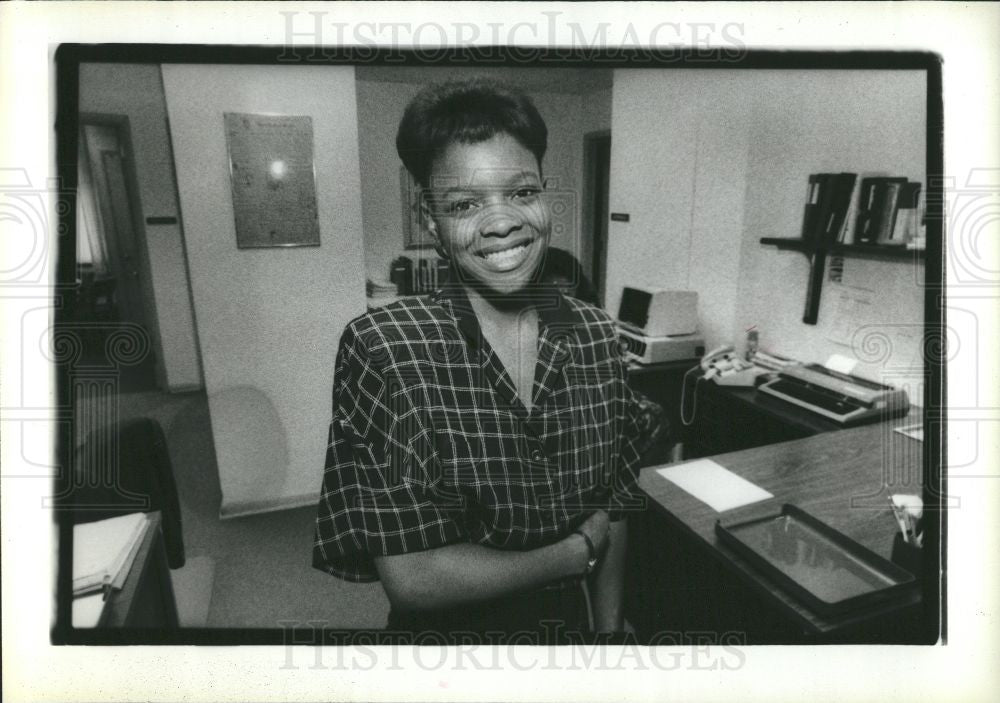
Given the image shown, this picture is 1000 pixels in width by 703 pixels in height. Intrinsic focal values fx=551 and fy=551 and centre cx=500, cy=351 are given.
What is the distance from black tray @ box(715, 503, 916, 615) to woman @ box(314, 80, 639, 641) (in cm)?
31

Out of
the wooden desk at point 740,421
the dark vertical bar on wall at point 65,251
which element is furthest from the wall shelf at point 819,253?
the dark vertical bar on wall at point 65,251

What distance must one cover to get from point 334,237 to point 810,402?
1.31 metres

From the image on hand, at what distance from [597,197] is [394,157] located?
39cm

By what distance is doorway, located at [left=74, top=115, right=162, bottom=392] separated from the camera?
41.4 inches

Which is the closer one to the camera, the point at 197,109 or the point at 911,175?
the point at 197,109

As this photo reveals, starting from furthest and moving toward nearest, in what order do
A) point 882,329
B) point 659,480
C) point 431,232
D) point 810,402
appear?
point 810,402 < point 659,480 < point 882,329 < point 431,232

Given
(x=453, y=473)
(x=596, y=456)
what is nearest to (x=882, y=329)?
(x=596, y=456)

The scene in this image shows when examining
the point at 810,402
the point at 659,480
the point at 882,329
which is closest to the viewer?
the point at 882,329

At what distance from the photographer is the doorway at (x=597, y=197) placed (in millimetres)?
1037

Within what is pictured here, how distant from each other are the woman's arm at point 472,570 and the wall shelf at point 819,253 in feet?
2.73

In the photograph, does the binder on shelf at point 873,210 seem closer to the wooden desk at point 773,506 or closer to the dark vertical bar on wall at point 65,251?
the wooden desk at point 773,506

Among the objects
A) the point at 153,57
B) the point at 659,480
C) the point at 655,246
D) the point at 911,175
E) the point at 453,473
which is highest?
the point at 153,57

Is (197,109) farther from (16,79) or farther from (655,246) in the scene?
(655,246)

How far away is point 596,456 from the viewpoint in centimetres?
111
